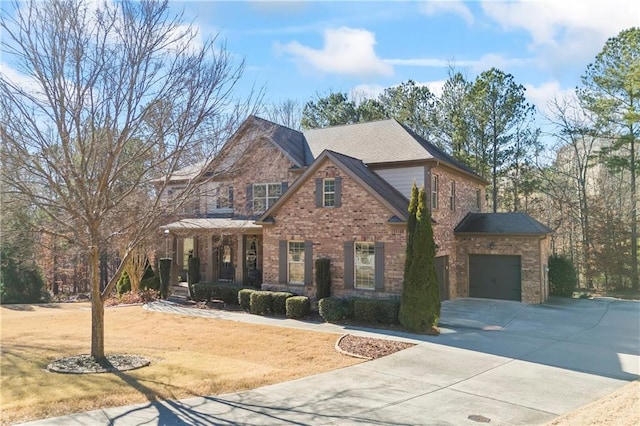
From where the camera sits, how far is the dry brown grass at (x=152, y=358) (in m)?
7.75

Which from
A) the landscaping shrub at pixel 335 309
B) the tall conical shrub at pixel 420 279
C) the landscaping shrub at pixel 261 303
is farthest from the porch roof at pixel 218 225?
the tall conical shrub at pixel 420 279

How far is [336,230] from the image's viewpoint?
17.1m

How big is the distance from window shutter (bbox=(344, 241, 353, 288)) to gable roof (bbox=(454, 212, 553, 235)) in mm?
6497

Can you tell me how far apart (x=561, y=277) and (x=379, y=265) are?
1114 cm

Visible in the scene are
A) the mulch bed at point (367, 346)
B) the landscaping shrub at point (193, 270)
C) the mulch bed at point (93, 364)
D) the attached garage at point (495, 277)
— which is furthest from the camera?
the landscaping shrub at point (193, 270)

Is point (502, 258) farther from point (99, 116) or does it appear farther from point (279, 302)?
point (99, 116)

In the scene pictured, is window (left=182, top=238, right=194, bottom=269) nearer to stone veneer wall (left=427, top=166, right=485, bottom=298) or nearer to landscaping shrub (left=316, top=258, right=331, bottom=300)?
A: landscaping shrub (left=316, top=258, right=331, bottom=300)

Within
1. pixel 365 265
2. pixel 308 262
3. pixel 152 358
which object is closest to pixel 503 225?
pixel 365 265

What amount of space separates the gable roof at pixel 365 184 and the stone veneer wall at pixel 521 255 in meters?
4.47

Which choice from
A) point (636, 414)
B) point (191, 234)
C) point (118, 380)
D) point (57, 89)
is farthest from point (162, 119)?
point (191, 234)

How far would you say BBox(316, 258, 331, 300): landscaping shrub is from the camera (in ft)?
54.5

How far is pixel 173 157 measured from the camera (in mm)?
10180

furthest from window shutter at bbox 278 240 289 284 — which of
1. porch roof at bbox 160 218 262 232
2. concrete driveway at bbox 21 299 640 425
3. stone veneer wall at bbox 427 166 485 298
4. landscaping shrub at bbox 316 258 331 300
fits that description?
stone veneer wall at bbox 427 166 485 298

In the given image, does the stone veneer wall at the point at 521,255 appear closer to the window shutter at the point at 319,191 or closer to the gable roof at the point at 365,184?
the gable roof at the point at 365,184
